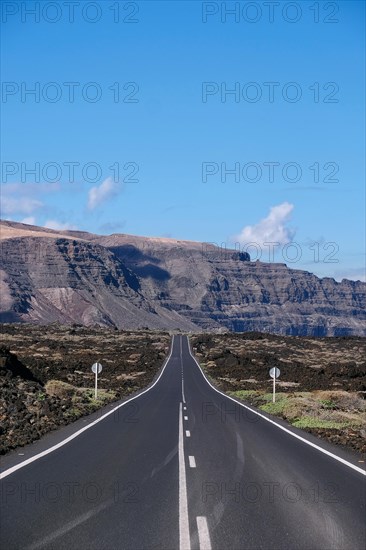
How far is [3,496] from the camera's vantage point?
419 inches

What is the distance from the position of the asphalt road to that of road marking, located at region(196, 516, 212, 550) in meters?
0.01

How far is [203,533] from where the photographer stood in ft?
28.6

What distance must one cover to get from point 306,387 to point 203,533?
4064cm

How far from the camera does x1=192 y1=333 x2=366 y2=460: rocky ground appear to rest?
23344 mm

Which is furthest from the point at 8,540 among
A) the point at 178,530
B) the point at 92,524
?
the point at 178,530

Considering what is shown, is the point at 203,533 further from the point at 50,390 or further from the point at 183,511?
the point at 50,390

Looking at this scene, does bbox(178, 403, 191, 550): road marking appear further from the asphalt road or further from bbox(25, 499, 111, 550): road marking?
bbox(25, 499, 111, 550): road marking

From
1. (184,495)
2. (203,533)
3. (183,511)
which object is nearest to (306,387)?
(184,495)

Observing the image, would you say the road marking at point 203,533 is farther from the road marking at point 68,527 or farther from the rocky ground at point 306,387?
the rocky ground at point 306,387

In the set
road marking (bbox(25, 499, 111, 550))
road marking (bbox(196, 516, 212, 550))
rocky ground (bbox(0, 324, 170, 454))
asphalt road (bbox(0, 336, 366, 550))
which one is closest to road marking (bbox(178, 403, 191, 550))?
asphalt road (bbox(0, 336, 366, 550))

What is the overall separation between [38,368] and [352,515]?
45619 millimetres

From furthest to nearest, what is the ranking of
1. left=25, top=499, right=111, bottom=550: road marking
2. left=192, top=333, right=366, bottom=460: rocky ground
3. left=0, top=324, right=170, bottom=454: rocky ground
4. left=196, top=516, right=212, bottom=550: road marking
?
1. left=192, top=333, right=366, bottom=460: rocky ground
2. left=0, top=324, right=170, bottom=454: rocky ground
3. left=196, top=516, right=212, bottom=550: road marking
4. left=25, top=499, right=111, bottom=550: road marking

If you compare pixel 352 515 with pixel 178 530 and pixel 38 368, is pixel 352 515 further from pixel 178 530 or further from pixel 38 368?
pixel 38 368

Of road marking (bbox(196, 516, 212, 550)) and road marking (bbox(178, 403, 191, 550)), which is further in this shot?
road marking (bbox(178, 403, 191, 550))
